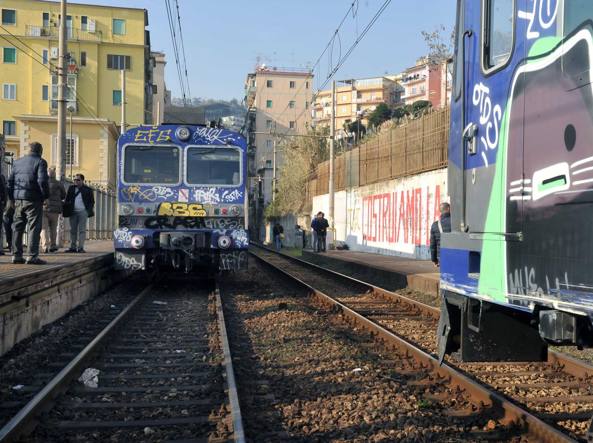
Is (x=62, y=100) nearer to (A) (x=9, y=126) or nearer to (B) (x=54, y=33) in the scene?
(A) (x=9, y=126)

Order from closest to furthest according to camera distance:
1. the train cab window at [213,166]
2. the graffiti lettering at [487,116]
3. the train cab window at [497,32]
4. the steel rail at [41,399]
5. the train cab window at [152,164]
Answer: the train cab window at [497,32] → the graffiti lettering at [487,116] → the steel rail at [41,399] → the train cab window at [152,164] → the train cab window at [213,166]

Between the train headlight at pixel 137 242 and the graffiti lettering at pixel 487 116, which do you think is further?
the train headlight at pixel 137 242

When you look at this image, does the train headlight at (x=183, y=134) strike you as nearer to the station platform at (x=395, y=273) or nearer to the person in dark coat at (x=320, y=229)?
the station platform at (x=395, y=273)

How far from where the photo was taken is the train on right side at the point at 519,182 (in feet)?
8.89

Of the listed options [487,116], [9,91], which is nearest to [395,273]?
[487,116]

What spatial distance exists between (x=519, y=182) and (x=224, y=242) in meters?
9.21

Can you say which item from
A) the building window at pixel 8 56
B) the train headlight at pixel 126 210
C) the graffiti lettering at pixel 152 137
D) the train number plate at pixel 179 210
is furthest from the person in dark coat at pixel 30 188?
the building window at pixel 8 56

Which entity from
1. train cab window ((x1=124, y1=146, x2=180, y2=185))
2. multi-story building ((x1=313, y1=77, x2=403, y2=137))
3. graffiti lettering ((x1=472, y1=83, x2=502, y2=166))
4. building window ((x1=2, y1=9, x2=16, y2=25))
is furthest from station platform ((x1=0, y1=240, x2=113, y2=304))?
multi-story building ((x1=313, y1=77, x2=403, y2=137))

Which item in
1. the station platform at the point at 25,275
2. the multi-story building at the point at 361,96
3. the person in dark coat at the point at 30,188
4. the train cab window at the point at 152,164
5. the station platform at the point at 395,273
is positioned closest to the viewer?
the station platform at the point at 25,275

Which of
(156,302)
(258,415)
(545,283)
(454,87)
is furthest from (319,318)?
(545,283)

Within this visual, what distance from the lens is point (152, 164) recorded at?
1257 cm

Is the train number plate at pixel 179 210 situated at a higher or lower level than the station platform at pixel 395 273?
higher

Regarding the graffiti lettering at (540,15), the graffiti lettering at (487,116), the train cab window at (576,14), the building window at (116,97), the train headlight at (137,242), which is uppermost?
the building window at (116,97)

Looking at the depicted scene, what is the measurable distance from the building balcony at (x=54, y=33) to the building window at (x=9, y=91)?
200 inches
